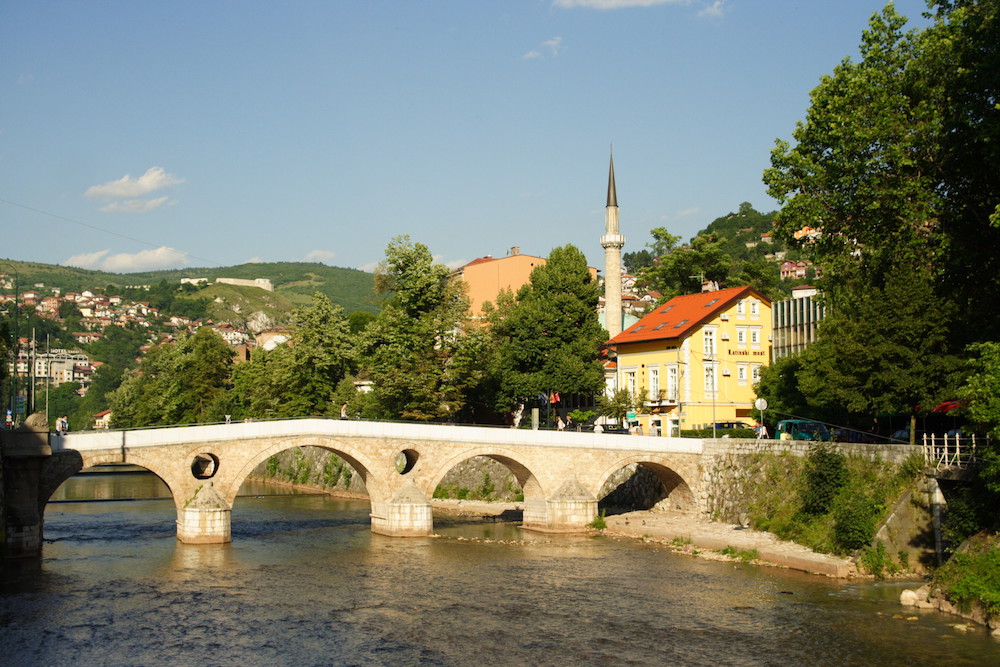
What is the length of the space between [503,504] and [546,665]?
2295cm

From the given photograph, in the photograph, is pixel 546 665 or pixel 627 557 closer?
pixel 546 665

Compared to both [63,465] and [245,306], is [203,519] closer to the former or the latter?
[63,465]

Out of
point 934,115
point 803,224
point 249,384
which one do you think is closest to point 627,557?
point 803,224

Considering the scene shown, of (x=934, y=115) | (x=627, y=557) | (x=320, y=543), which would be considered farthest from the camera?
(x=320, y=543)

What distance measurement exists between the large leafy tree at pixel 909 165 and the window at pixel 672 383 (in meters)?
16.5

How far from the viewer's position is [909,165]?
914 inches

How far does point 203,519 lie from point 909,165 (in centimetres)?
2276

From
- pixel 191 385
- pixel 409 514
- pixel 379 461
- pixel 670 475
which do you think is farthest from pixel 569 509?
pixel 191 385

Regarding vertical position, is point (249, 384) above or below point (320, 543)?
above

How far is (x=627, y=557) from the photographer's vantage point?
29.1 metres

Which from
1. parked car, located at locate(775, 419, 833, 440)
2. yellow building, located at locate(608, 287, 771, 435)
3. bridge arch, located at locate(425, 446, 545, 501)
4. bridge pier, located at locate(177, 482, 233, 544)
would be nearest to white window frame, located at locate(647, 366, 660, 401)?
yellow building, located at locate(608, 287, 771, 435)

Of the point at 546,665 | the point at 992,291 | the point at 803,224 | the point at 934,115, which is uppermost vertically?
the point at 934,115

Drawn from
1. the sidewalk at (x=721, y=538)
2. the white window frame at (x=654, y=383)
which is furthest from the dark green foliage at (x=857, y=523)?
the white window frame at (x=654, y=383)

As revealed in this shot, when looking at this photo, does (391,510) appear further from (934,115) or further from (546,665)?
(934,115)
